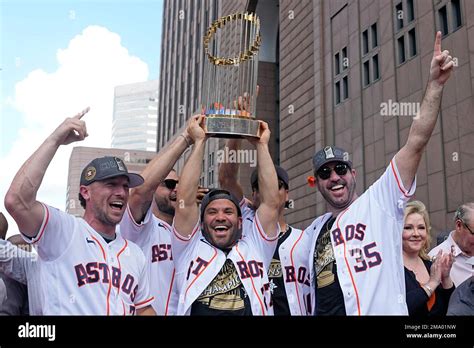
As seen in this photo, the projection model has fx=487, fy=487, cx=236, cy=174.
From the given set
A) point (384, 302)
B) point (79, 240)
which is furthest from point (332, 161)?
point (79, 240)

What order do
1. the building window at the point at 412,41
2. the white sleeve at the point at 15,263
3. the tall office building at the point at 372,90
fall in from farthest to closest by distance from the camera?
the building window at the point at 412,41 < the tall office building at the point at 372,90 < the white sleeve at the point at 15,263

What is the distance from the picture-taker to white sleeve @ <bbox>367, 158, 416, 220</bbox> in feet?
12.6

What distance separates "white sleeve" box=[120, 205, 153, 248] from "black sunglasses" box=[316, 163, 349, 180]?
1738 mm

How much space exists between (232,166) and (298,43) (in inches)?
971

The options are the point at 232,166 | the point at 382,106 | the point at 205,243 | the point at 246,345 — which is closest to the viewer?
the point at 246,345

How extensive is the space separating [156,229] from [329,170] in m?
1.94

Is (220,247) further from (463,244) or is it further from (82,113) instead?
(463,244)

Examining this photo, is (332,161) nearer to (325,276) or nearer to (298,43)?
(325,276)

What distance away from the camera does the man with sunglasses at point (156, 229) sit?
4.50 metres

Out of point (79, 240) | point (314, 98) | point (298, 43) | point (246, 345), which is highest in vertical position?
point (298, 43)

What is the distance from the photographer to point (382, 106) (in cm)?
1986

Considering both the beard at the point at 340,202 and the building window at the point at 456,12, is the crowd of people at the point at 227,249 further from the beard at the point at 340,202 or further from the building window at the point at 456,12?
the building window at the point at 456,12

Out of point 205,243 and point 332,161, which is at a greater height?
point 332,161

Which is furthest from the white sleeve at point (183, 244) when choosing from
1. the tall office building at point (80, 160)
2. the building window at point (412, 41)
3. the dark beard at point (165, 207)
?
the tall office building at point (80, 160)
